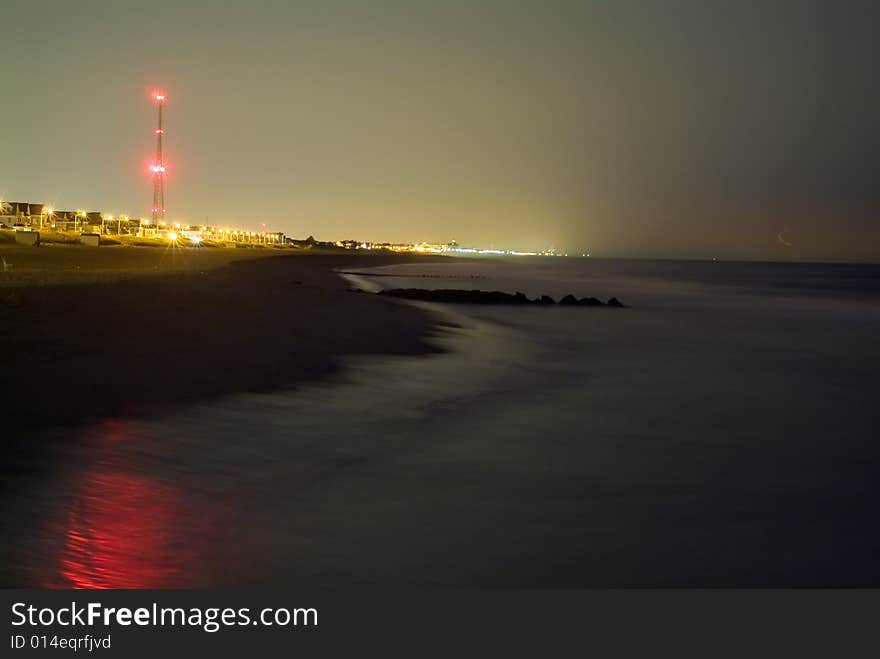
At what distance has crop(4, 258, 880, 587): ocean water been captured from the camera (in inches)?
275

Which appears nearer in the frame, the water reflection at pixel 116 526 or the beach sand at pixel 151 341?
the water reflection at pixel 116 526

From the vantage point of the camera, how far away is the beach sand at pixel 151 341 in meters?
12.1

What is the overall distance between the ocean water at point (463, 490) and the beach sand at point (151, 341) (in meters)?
1.01

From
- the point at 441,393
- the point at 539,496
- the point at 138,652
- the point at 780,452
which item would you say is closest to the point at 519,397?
the point at 441,393

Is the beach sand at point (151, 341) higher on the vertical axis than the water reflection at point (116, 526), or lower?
Result: higher

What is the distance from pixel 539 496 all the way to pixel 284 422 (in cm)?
449

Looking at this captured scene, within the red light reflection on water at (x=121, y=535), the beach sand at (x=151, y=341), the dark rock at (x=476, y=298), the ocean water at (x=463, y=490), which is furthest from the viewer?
the dark rock at (x=476, y=298)

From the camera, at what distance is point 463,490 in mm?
9430

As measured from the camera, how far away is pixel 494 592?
6.56 m

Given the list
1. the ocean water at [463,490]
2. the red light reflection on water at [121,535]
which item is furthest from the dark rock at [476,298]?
the red light reflection on water at [121,535]

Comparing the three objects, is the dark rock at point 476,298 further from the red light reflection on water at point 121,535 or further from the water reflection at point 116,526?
the red light reflection on water at point 121,535

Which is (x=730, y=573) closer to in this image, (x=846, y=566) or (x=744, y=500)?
(x=846, y=566)

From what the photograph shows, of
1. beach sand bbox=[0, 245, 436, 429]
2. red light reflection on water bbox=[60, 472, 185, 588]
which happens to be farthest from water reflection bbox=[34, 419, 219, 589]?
beach sand bbox=[0, 245, 436, 429]

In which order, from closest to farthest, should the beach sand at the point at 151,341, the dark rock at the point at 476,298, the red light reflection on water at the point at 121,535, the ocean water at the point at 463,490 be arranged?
1. the red light reflection on water at the point at 121,535
2. the ocean water at the point at 463,490
3. the beach sand at the point at 151,341
4. the dark rock at the point at 476,298
